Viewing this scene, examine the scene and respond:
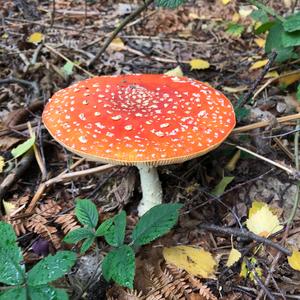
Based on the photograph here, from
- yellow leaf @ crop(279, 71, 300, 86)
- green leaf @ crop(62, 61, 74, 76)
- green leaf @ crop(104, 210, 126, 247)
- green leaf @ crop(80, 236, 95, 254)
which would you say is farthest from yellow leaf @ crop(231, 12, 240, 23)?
green leaf @ crop(80, 236, 95, 254)

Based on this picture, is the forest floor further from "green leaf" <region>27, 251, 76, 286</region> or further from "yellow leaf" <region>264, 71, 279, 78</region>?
"green leaf" <region>27, 251, 76, 286</region>

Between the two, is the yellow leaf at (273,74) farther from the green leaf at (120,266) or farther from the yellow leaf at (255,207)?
the green leaf at (120,266)

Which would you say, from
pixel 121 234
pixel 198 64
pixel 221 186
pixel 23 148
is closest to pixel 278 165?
pixel 221 186

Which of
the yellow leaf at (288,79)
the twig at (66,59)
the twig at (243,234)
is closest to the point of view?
the twig at (243,234)

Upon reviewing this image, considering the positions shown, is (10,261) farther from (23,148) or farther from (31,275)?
(23,148)

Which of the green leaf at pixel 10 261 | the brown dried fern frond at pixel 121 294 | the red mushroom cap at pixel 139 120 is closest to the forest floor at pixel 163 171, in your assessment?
the brown dried fern frond at pixel 121 294

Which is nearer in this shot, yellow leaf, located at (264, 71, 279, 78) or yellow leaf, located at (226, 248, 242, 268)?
yellow leaf, located at (226, 248, 242, 268)

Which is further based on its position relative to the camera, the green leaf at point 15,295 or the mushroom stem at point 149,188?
the mushroom stem at point 149,188
